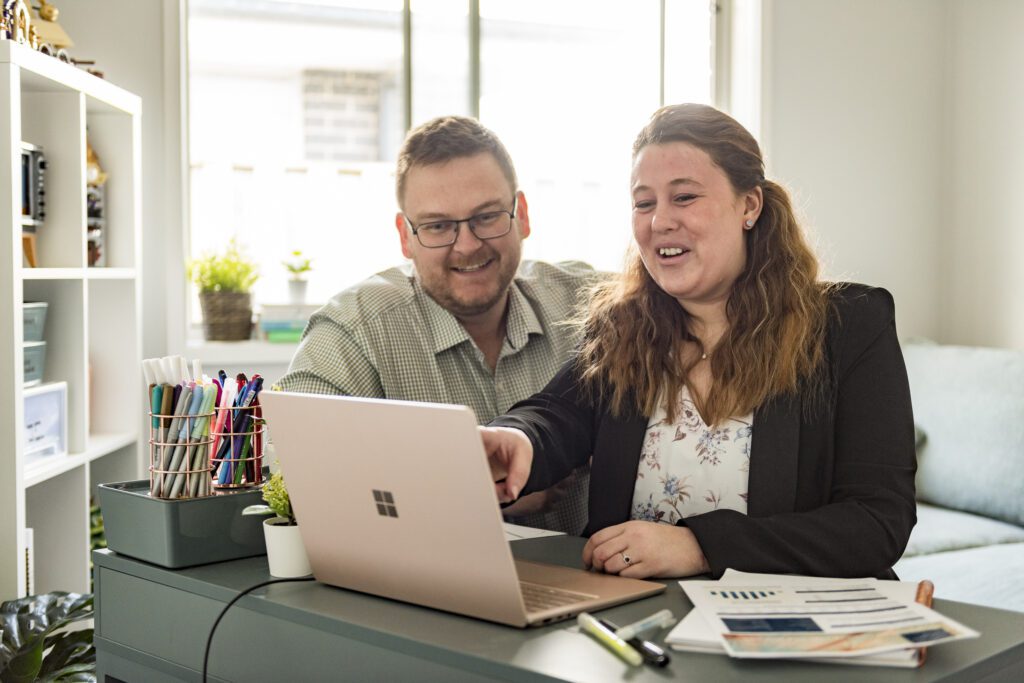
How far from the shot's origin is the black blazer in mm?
1326

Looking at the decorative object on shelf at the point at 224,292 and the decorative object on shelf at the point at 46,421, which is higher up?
the decorative object on shelf at the point at 224,292

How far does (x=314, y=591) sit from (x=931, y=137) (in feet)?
12.4

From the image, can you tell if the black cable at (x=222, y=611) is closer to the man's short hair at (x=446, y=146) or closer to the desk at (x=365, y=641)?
the desk at (x=365, y=641)

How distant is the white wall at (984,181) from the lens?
3.91 m

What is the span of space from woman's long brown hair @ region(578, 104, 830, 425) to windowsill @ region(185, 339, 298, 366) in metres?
1.84

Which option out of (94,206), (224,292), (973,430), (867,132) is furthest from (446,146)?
(867,132)

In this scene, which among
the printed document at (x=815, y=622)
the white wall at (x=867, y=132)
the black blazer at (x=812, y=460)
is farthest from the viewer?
the white wall at (x=867, y=132)

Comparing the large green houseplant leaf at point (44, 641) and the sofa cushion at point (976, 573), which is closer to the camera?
the large green houseplant leaf at point (44, 641)

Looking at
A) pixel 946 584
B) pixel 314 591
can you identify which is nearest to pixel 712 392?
pixel 314 591

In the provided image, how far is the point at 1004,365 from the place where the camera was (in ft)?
11.3

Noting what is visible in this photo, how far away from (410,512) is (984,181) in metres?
3.63

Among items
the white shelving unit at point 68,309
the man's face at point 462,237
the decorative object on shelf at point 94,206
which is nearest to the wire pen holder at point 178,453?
the man's face at point 462,237

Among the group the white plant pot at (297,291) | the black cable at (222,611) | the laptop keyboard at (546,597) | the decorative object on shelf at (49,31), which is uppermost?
the decorative object on shelf at (49,31)

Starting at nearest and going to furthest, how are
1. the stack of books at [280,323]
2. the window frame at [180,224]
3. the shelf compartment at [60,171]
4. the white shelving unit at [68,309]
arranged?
the white shelving unit at [68,309], the shelf compartment at [60,171], the window frame at [180,224], the stack of books at [280,323]
